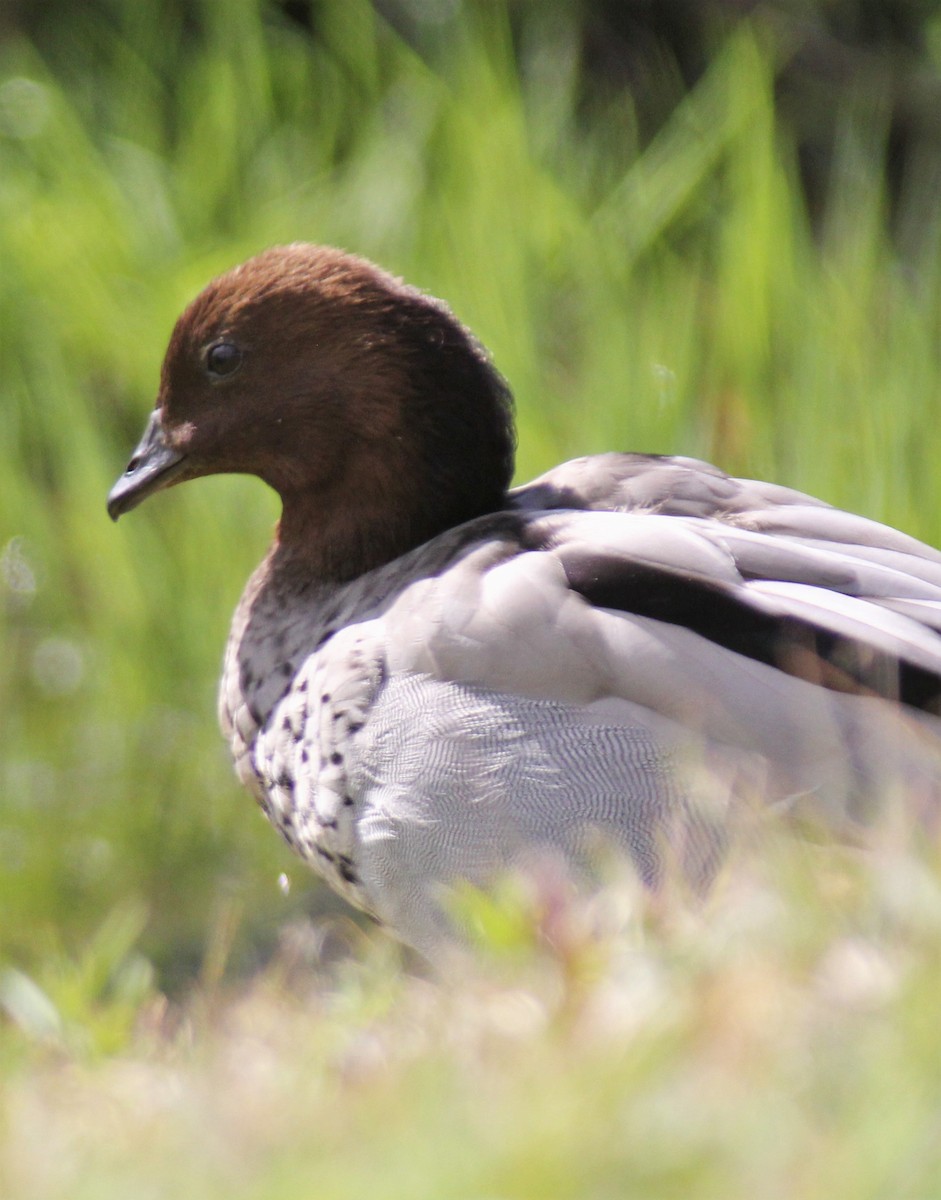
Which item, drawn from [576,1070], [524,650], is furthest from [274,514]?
[576,1070]

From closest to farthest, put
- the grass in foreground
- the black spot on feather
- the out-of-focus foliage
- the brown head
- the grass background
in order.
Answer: the grass in foreground, the grass background, the black spot on feather, the brown head, the out-of-focus foliage

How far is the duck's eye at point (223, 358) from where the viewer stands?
10.1ft

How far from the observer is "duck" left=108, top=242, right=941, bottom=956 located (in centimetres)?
231

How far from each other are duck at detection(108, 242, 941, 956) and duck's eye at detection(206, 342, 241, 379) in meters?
0.06

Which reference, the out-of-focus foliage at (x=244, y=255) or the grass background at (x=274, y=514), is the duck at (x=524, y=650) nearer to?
the grass background at (x=274, y=514)

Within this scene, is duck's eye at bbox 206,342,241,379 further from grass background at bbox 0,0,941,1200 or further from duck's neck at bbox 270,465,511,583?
grass background at bbox 0,0,941,1200

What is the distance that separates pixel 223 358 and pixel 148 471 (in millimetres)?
264

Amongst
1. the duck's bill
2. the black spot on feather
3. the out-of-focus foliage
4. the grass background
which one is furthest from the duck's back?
the out-of-focus foliage

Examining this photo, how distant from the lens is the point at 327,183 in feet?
16.4

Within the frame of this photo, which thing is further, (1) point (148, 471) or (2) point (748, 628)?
(1) point (148, 471)

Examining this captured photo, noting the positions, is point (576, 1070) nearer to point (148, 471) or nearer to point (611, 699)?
point (611, 699)

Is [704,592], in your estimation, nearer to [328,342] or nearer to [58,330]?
[328,342]

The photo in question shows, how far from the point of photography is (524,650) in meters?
2.41

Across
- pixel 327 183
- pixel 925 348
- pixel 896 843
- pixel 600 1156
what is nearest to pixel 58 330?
pixel 327 183
